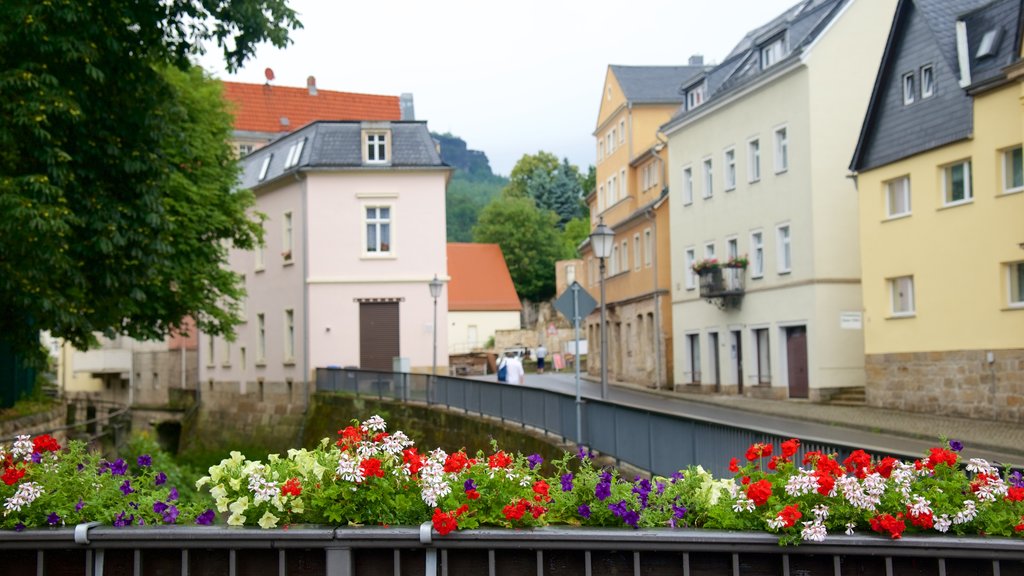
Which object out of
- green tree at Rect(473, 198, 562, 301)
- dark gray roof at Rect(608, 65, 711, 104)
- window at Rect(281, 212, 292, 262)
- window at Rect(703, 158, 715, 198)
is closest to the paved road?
window at Rect(703, 158, 715, 198)

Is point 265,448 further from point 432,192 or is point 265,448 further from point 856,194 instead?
point 856,194

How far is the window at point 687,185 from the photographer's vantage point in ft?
144

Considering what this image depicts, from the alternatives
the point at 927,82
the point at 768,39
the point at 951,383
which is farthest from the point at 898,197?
the point at 768,39

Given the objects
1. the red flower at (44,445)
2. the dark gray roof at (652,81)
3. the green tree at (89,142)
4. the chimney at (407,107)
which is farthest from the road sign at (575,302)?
the chimney at (407,107)

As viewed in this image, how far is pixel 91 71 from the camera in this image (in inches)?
631

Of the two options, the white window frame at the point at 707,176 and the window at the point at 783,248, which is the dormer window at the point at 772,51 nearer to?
the white window frame at the point at 707,176

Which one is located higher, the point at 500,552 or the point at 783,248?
the point at 783,248

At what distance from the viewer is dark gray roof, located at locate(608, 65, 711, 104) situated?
5409 cm

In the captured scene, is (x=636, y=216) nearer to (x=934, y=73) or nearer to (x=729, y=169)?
(x=729, y=169)

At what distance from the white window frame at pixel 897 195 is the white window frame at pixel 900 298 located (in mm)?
1621

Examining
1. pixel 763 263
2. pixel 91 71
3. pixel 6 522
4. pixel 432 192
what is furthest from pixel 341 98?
pixel 6 522

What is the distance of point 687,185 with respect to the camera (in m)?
44.3

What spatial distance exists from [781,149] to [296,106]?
56866 millimetres

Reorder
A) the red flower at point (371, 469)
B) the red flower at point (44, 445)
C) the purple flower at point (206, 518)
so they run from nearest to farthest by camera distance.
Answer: the red flower at point (371, 469)
the purple flower at point (206, 518)
the red flower at point (44, 445)
